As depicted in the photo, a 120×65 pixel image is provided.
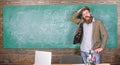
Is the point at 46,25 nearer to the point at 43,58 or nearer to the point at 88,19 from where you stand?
the point at 88,19

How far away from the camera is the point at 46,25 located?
→ 496cm

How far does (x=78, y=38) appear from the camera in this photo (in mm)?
4449

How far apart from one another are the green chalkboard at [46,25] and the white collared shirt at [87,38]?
64 centimetres

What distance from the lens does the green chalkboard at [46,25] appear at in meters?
4.86

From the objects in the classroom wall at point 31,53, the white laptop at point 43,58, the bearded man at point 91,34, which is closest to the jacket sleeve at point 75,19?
the bearded man at point 91,34

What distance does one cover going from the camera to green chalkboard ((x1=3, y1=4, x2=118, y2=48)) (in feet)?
15.9

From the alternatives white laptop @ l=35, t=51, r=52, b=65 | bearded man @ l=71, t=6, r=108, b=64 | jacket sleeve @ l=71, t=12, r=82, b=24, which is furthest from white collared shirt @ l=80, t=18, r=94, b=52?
white laptop @ l=35, t=51, r=52, b=65

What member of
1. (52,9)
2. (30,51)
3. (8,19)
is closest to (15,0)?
(8,19)

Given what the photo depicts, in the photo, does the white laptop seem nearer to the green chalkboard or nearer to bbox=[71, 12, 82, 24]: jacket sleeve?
bbox=[71, 12, 82, 24]: jacket sleeve

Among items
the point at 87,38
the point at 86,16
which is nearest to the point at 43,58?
the point at 87,38

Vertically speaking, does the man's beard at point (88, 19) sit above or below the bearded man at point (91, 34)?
above

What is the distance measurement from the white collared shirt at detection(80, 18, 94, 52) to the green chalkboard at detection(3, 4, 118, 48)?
2.09 ft

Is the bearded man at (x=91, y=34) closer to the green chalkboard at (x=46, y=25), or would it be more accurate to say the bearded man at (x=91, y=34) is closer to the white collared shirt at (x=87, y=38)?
the white collared shirt at (x=87, y=38)

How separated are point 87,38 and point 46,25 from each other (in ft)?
3.78
